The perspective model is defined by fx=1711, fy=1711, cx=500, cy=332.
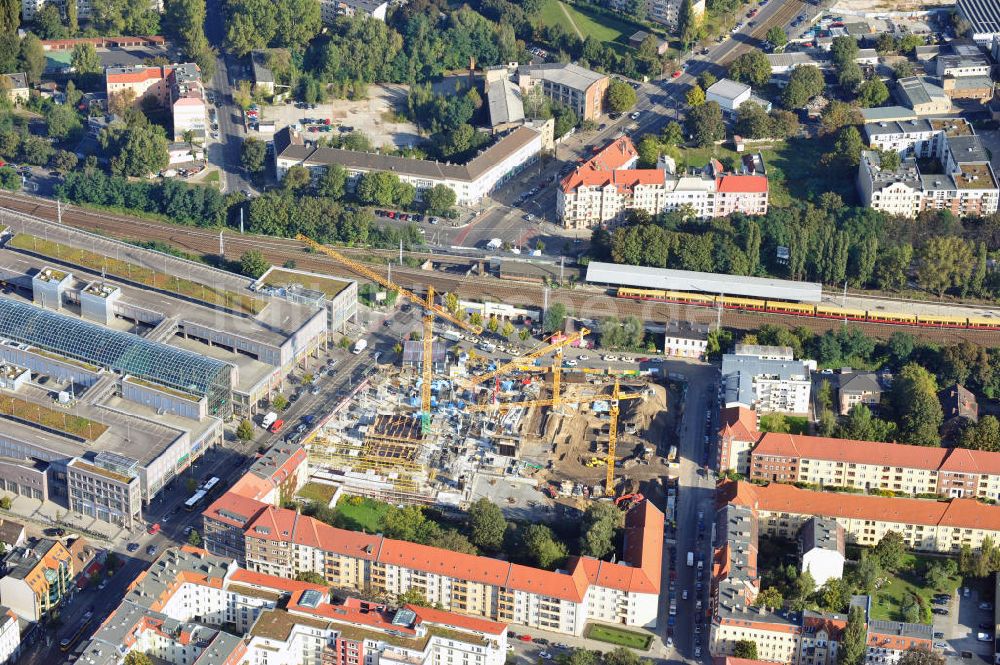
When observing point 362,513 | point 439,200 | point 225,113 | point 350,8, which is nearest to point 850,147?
point 439,200

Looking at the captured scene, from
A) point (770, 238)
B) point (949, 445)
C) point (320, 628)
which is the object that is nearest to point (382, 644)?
point (320, 628)

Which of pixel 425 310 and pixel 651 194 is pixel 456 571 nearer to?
pixel 425 310

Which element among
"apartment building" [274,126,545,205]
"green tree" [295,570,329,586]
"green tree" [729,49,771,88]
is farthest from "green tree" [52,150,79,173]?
"green tree" [729,49,771,88]

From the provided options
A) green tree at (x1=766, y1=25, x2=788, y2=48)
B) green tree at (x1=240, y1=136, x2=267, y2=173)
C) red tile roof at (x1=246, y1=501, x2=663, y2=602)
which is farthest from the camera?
green tree at (x1=766, y1=25, x2=788, y2=48)

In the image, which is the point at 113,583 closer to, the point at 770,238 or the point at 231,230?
the point at 231,230

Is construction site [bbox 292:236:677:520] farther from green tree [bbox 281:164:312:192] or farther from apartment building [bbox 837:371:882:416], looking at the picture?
green tree [bbox 281:164:312:192]
